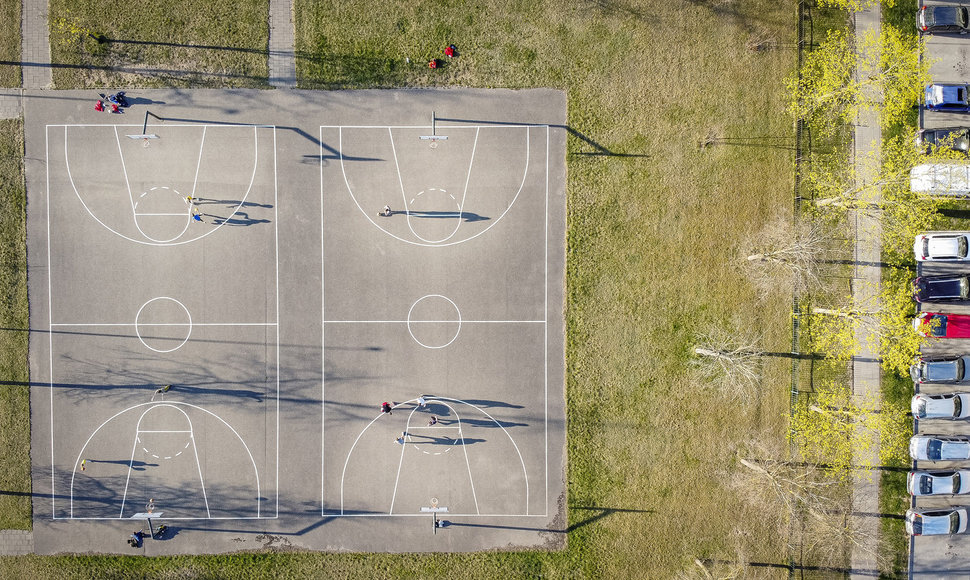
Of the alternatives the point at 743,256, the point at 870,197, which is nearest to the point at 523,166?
the point at 743,256

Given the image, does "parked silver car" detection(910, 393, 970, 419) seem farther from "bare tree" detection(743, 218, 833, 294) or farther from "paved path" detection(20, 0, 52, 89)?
"paved path" detection(20, 0, 52, 89)

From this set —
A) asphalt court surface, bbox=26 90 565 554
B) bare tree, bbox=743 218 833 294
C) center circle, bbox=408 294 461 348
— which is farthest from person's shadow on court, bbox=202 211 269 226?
bare tree, bbox=743 218 833 294

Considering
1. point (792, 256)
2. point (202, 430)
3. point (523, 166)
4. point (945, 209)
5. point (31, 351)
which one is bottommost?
point (202, 430)

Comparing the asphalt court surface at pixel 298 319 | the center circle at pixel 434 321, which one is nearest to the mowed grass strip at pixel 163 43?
the asphalt court surface at pixel 298 319

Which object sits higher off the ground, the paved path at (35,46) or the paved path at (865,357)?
the paved path at (35,46)

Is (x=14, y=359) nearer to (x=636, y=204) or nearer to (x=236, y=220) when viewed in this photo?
(x=236, y=220)

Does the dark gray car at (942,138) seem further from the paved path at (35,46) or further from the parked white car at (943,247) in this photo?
the paved path at (35,46)

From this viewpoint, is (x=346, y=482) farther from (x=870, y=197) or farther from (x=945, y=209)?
(x=945, y=209)
